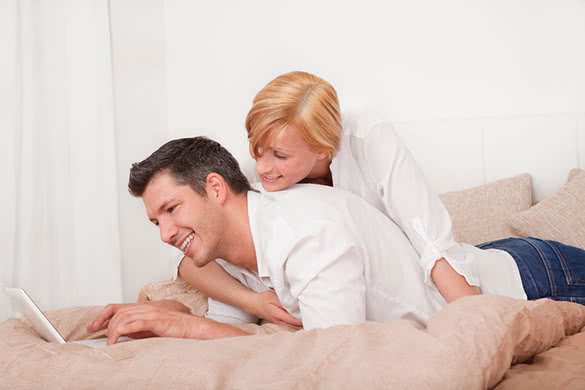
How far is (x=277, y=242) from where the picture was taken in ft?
4.47

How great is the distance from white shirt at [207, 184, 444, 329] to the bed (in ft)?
0.77

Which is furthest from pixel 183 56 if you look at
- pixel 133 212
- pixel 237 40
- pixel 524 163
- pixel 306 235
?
pixel 306 235

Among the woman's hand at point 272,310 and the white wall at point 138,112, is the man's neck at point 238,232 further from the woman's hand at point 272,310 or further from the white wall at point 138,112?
the white wall at point 138,112

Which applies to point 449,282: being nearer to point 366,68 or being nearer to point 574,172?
point 574,172

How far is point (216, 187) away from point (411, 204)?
0.53 metres

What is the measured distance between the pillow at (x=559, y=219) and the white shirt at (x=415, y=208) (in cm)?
57

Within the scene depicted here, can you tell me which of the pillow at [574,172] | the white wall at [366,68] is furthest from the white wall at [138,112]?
the pillow at [574,172]

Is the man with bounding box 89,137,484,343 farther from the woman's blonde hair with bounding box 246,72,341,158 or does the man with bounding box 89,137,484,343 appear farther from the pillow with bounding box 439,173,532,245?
the pillow with bounding box 439,173,532,245

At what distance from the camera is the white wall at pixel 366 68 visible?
265 centimetres

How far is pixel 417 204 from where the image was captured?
5.36 ft

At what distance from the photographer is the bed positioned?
88 cm

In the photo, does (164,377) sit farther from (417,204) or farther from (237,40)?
(237,40)

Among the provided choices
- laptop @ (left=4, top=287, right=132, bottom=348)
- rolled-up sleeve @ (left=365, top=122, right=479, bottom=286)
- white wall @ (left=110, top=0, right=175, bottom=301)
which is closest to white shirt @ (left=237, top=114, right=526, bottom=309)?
rolled-up sleeve @ (left=365, top=122, right=479, bottom=286)

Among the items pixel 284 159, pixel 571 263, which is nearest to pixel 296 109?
pixel 284 159
